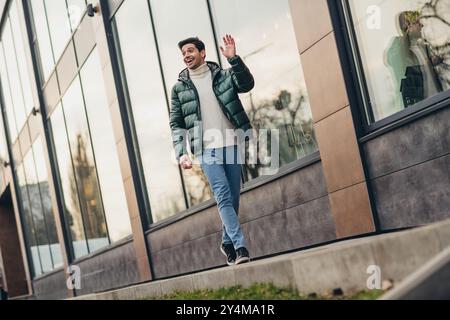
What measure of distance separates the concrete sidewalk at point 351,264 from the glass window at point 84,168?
9.23 meters

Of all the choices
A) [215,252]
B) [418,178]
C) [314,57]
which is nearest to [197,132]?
[314,57]

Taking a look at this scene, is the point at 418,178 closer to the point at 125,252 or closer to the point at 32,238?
the point at 125,252

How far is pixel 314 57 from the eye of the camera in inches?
264

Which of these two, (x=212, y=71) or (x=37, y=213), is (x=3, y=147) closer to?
(x=37, y=213)

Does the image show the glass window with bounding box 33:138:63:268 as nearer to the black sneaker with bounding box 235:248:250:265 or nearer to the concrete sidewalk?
the black sneaker with bounding box 235:248:250:265

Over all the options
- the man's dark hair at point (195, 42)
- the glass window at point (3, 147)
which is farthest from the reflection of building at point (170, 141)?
the glass window at point (3, 147)

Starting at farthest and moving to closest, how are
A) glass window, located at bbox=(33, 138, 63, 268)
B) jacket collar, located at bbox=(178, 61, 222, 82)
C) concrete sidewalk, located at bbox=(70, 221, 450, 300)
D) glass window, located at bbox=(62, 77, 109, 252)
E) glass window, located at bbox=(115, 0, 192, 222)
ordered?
glass window, located at bbox=(33, 138, 63, 268)
glass window, located at bbox=(62, 77, 109, 252)
glass window, located at bbox=(115, 0, 192, 222)
jacket collar, located at bbox=(178, 61, 222, 82)
concrete sidewalk, located at bbox=(70, 221, 450, 300)

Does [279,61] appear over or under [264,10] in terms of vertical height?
under

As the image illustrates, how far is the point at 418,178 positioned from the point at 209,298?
77.1 inches

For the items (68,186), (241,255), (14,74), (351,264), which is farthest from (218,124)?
(14,74)

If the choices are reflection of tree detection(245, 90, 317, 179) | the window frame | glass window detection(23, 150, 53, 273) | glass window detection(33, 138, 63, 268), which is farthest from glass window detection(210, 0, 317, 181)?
glass window detection(23, 150, 53, 273)

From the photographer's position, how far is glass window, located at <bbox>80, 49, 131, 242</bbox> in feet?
42.2

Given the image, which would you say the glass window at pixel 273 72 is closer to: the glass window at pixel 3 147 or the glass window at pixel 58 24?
the glass window at pixel 58 24

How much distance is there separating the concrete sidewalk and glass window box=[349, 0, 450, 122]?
2.00 metres
